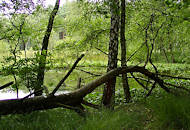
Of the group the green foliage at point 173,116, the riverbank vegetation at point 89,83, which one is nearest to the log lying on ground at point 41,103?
the riverbank vegetation at point 89,83

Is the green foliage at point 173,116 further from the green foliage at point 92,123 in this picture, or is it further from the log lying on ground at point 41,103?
the log lying on ground at point 41,103

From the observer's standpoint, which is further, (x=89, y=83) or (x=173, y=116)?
(x=89, y=83)

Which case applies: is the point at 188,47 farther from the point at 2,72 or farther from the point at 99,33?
the point at 2,72

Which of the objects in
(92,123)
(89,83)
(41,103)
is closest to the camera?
(92,123)

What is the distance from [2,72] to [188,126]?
4110mm

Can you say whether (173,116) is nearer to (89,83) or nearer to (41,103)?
(89,83)

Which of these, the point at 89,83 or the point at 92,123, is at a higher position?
the point at 89,83

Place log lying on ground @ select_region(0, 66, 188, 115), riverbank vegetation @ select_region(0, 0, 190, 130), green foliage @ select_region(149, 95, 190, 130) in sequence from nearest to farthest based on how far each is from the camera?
green foliage @ select_region(149, 95, 190, 130) < riverbank vegetation @ select_region(0, 0, 190, 130) < log lying on ground @ select_region(0, 66, 188, 115)

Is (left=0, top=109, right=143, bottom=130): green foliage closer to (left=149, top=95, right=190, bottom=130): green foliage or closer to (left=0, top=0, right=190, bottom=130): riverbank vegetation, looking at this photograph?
(left=0, top=0, right=190, bottom=130): riverbank vegetation

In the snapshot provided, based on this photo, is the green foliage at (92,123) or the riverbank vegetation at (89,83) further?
the riverbank vegetation at (89,83)

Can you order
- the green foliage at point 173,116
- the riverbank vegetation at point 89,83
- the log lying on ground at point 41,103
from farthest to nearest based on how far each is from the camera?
the log lying on ground at point 41,103 < the riverbank vegetation at point 89,83 < the green foliage at point 173,116

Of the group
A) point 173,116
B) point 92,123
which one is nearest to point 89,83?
point 92,123

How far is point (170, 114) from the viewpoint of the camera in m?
2.30

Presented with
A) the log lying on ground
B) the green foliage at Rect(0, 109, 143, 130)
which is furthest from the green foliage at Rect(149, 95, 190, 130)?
the log lying on ground
